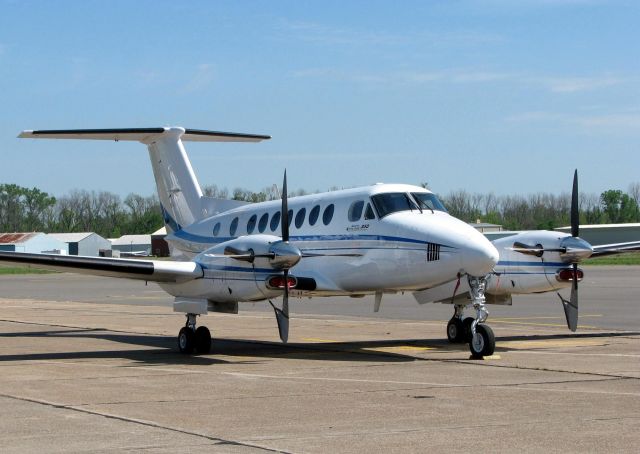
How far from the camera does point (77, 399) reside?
1142 cm

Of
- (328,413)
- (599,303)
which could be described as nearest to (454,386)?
(328,413)

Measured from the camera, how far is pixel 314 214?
1856 centimetres

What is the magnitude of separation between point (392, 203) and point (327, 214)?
148 centimetres

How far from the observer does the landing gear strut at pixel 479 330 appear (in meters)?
15.5

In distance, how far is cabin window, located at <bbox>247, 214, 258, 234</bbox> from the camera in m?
20.0

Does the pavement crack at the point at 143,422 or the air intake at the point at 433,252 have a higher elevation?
the air intake at the point at 433,252

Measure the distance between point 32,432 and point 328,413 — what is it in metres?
2.92

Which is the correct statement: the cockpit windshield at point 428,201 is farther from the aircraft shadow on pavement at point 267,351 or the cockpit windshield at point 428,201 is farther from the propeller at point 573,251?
the aircraft shadow on pavement at point 267,351

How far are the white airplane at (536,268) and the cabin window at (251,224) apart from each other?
4.36 metres

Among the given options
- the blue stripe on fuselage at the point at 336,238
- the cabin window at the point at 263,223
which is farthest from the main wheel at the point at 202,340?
the cabin window at the point at 263,223

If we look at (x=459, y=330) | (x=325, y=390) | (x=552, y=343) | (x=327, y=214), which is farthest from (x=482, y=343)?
(x=325, y=390)

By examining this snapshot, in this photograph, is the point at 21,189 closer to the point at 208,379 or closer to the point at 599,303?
the point at 599,303

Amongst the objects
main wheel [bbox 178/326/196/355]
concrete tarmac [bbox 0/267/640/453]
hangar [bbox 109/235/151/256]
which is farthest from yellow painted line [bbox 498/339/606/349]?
hangar [bbox 109/235/151/256]

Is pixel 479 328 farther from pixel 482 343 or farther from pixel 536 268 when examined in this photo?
pixel 536 268
